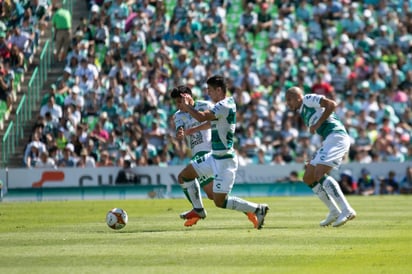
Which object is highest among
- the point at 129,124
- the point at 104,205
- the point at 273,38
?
the point at 273,38

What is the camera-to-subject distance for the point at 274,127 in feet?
109

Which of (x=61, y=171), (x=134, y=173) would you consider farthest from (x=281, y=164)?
(x=61, y=171)

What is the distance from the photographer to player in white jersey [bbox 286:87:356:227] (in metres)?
17.6

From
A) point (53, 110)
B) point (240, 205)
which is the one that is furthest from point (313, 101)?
point (53, 110)

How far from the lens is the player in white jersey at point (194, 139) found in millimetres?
18172

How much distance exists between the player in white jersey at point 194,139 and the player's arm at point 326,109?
1686 mm

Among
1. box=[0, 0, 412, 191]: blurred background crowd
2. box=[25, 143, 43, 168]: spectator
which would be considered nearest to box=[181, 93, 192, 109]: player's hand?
box=[0, 0, 412, 191]: blurred background crowd

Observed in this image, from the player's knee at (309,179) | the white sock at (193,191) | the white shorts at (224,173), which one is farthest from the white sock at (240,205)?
the white sock at (193,191)

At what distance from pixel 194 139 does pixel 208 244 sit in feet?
16.4

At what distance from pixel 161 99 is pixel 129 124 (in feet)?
4.64

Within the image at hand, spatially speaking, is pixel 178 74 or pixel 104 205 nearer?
pixel 104 205

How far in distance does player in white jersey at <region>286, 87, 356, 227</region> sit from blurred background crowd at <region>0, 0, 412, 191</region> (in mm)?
14000

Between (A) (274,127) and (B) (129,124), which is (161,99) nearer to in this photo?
(B) (129,124)

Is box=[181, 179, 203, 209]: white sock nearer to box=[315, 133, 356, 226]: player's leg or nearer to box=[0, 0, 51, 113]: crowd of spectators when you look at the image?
box=[315, 133, 356, 226]: player's leg
